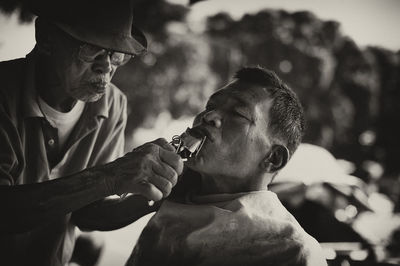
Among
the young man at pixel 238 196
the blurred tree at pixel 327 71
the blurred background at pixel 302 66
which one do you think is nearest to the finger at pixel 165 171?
the young man at pixel 238 196

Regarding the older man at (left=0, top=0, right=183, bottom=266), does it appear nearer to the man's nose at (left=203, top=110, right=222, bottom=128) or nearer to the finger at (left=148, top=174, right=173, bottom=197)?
the finger at (left=148, top=174, right=173, bottom=197)

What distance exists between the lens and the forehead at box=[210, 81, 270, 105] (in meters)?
1.58

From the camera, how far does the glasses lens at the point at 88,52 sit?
1562mm

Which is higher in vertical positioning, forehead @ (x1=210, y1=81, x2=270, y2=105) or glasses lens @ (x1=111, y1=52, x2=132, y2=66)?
glasses lens @ (x1=111, y1=52, x2=132, y2=66)

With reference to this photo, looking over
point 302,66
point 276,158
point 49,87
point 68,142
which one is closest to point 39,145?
point 68,142

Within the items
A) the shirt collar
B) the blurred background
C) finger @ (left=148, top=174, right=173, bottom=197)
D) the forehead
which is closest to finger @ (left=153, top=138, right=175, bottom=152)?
finger @ (left=148, top=174, right=173, bottom=197)

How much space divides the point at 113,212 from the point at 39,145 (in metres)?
0.46

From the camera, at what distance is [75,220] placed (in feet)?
6.51

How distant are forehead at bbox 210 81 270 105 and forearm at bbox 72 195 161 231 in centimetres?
60

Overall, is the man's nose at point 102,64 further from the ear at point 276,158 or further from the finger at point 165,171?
the ear at point 276,158

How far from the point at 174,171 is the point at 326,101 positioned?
3.24 meters

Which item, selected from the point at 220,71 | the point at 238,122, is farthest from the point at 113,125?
the point at 220,71

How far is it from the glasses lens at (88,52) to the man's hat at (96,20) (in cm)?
5

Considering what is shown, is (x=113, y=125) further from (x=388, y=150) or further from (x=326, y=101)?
(x=388, y=150)
